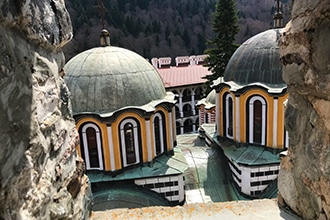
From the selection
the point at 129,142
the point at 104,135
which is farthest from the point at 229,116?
the point at 104,135

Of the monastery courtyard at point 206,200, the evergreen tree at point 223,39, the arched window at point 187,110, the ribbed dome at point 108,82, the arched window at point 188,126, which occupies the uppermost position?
the evergreen tree at point 223,39

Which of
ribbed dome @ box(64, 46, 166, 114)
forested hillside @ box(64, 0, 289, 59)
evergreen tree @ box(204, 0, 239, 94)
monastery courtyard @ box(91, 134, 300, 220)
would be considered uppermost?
forested hillside @ box(64, 0, 289, 59)

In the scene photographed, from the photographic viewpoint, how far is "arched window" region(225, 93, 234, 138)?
960 cm

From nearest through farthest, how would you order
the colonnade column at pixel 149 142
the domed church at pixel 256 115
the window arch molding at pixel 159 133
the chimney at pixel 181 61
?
the colonnade column at pixel 149 142
the domed church at pixel 256 115
the window arch molding at pixel 159 133
the chimney at pixel 181 61

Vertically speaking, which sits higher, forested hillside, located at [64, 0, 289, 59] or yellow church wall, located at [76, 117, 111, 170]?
forested hillside, located at [64, 0, 289, 59]

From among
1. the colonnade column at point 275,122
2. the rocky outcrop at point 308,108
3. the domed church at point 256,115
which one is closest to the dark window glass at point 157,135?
the domed church at point 256,115

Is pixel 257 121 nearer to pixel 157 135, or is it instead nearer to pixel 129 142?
pixel 157 135

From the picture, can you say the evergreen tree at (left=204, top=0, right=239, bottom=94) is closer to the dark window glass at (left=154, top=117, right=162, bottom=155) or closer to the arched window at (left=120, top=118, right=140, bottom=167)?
the dark window glass at (left=154, top=117, right=162, bottom=155)

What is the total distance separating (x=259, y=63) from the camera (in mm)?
9117

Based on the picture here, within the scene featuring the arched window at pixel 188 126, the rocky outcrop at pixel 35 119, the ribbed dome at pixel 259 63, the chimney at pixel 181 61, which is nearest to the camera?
the rocky outcrop at pixel 35 119

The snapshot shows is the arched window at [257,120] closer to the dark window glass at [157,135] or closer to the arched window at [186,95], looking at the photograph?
the dark window glass at [157,135]

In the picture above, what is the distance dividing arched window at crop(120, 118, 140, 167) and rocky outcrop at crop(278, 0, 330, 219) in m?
5.74

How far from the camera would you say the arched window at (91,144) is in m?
8.05

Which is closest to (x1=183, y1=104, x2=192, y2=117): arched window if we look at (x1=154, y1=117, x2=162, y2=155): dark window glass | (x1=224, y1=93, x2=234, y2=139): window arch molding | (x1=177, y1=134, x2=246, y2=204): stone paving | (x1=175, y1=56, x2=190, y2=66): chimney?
(x1=175, y1=56, x2=190, y2=66): chimney
